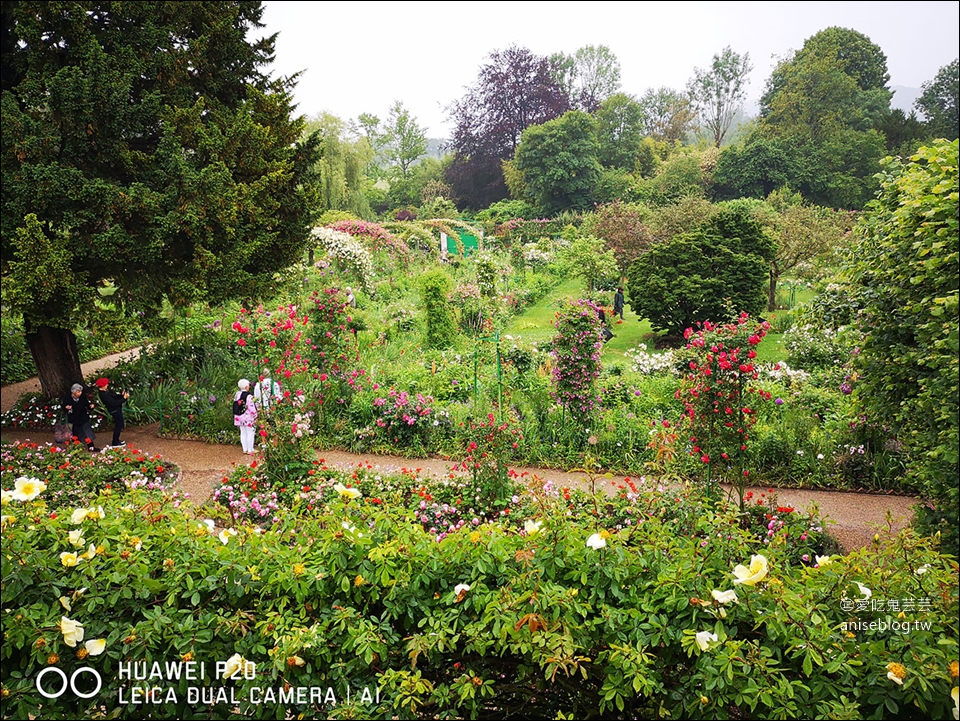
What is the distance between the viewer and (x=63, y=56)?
6.54 metres

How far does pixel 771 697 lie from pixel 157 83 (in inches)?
305

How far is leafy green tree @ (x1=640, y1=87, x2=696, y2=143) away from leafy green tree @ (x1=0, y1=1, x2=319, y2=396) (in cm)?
729

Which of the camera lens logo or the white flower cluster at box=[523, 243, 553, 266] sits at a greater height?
the white flower cluster at box=[523, 243, 553, 266]

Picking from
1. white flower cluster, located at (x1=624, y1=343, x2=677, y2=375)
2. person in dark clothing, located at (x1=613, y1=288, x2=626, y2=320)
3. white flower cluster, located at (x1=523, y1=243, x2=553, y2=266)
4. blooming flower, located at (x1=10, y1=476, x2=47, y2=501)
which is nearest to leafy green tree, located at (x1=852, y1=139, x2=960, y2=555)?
white flower cluster, located at (x1=624, y1=343, x2=677, y2=375)

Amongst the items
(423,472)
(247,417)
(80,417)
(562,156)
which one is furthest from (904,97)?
(80,417)

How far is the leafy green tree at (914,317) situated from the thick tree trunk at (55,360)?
324 inches

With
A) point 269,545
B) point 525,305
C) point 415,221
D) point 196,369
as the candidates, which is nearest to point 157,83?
point 196,369

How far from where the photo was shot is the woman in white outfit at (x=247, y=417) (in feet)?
20.9

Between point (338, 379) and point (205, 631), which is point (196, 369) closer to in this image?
point (338, 379)

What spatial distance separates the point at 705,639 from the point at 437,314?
8.13 m

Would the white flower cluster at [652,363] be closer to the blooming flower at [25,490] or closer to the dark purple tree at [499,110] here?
the dark purple tree at [499,110]

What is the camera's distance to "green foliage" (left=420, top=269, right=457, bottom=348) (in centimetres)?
966

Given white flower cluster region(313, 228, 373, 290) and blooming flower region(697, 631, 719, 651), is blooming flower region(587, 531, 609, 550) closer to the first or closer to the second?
blooming flower region(697, 631, 719, 651)

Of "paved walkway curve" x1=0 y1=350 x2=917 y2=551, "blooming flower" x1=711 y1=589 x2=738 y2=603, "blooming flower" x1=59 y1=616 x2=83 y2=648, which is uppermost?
"blooming flower" x1=59 y1=616 x2=83 y2=648
